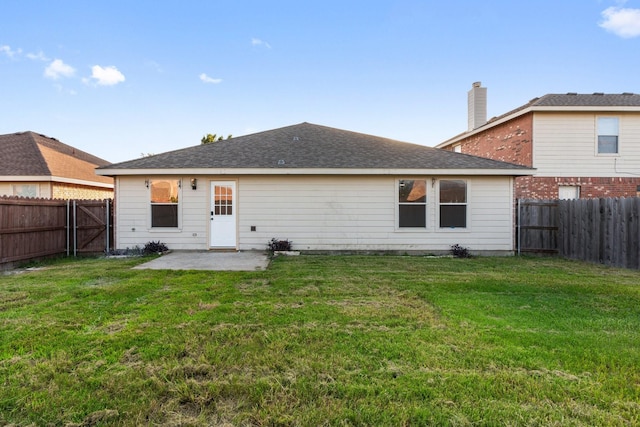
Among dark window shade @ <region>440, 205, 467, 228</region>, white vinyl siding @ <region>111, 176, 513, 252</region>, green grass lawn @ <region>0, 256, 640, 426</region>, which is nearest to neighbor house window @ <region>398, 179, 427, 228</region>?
white vinyl siding @ <region>111, 176, 513, 252</region>

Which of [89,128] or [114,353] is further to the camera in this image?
[89,128]

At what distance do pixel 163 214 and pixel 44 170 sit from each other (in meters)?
6.98

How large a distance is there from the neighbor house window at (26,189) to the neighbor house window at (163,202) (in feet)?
22.6

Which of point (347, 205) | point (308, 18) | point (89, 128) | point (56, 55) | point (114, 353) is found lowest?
point (114, 353)

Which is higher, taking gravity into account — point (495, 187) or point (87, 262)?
point (495, 187)

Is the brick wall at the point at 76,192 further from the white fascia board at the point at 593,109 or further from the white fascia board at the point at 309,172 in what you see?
the white fascia board at the point at 593,109

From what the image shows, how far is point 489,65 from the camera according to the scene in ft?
51.3

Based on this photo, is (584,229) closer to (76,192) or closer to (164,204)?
(164,204)

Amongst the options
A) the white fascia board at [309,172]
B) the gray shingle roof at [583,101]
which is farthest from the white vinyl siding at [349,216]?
the gray shingle roof at [583,101]

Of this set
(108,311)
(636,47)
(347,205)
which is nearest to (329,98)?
(347,205)

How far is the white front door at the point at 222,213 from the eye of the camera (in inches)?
402

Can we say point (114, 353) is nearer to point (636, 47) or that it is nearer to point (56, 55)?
point (56, 55)

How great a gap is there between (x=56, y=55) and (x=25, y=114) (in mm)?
7540

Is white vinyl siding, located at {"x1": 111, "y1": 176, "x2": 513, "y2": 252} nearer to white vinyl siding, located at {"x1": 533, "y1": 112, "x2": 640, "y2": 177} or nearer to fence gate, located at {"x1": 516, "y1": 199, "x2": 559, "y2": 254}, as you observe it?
fence gate, located at {"x1": 516, "y1": 199, "x2": 559, "y2": 254}
